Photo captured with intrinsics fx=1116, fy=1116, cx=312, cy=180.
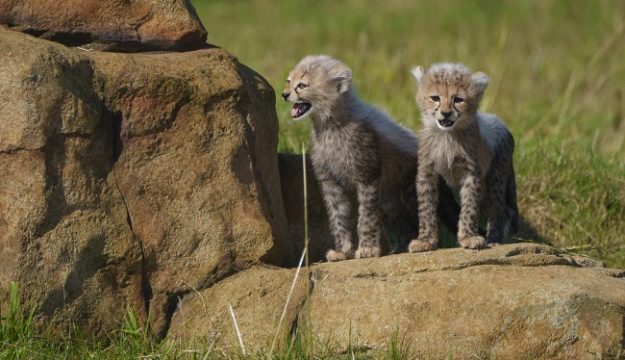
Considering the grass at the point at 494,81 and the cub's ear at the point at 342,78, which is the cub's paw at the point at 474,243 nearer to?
the grass at the point at 494,81

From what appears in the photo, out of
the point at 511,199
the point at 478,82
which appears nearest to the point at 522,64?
the point at 511,199

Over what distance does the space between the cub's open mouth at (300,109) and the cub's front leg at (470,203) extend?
102cm

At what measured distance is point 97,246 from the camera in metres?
5.59

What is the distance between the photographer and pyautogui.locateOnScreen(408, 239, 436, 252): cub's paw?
A: 6176 millimetres

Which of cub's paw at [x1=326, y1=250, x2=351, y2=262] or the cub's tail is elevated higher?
the cub's tail

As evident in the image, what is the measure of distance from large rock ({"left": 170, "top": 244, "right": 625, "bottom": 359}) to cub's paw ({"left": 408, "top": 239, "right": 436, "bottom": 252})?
27cm

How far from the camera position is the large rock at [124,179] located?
546 centimetres

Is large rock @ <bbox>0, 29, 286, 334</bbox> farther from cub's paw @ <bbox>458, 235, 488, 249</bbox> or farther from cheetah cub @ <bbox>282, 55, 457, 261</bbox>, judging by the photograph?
cub's paw @ <bbox>458, 235, 488, 249</bbox>

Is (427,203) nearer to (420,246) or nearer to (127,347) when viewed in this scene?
(420,246)

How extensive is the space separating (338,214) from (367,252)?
30 cm

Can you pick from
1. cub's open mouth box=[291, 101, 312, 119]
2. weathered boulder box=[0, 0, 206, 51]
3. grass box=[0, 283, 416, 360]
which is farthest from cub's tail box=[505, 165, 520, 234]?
weathered boulder box=[0, 0, 206, 51]

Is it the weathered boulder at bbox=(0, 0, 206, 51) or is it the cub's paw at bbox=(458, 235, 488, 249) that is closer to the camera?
the weathered boulder at bbox=(0, 0, 206, 51)

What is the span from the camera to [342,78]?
6688 millimetres

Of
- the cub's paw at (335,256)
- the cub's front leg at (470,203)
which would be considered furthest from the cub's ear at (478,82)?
the cub's paw at (335,256)
